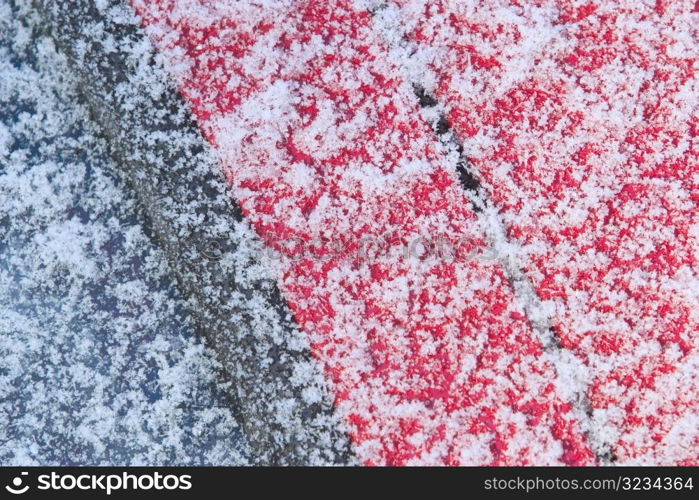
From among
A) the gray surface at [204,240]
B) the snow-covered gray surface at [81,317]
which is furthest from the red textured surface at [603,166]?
the snow-covered gray surface at [81,317]

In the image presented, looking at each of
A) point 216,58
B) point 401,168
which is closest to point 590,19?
point 401,168

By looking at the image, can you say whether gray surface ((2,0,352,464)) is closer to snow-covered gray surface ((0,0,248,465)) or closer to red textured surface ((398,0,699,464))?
snow-covered gray surface ((0,0,248,465))

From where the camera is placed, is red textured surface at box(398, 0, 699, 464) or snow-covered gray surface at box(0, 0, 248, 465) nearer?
red textured surface at box(398, 0, 699, 464)

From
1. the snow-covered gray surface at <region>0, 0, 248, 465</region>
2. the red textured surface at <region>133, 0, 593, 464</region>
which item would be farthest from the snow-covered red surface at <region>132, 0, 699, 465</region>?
the snow-covered gray surface at <region>0, 0, 248, 465</region>

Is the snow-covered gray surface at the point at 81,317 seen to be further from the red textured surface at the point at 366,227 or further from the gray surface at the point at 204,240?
the red textured surface at the point at 366,227

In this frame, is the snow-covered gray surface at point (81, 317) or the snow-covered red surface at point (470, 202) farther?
the snow-covered gray surface at point (81, 317)

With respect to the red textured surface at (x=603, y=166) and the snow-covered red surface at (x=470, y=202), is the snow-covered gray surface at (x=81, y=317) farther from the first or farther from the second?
the red textured surface at (x=603, y=166)
